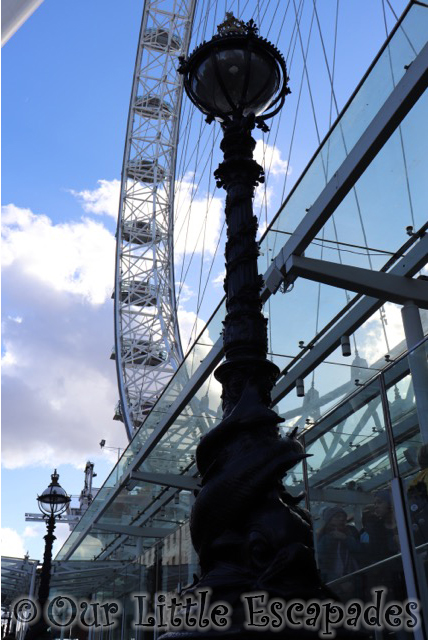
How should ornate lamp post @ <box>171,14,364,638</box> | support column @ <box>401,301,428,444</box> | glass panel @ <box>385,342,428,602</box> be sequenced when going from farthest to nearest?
support column @ <box>401,301,428,444</box> → glass panel @ <box>385,342,428,602</box> → ornate lamp post @ <box>171,14,364,638</box>

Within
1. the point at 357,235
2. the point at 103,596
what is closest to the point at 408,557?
the point at 357,235

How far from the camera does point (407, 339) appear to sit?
6.94 metres

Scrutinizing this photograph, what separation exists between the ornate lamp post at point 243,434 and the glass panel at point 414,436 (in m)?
1.47

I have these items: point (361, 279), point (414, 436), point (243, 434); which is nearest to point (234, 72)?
point (243, 434)

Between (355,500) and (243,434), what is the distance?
228 centimetres

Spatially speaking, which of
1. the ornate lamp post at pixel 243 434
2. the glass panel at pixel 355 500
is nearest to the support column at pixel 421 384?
the glass panel at pixel 355 500

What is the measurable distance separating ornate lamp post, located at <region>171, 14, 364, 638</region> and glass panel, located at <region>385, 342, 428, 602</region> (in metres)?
1.47

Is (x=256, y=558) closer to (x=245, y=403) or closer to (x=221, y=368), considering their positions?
(x=245, y=403)

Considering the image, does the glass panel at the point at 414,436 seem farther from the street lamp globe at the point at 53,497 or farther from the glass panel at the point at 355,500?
the street lamp globe at the point at 53,497

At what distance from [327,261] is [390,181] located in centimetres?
94

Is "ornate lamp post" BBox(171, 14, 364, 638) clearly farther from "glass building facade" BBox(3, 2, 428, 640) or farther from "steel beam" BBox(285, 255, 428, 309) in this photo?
"steel beam" BBox(285, 255, 428, 309)

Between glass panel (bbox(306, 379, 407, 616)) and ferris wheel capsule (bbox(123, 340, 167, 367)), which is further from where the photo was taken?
ferris wheel capsule (bbox(123, 340, 167, 367))

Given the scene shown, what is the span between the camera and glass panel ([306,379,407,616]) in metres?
4.12

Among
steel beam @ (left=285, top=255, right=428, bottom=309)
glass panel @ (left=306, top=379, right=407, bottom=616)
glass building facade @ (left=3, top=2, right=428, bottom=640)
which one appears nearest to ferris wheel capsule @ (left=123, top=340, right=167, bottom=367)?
glass building facade @ (left=3, top=2, right=428, bottom=640)
